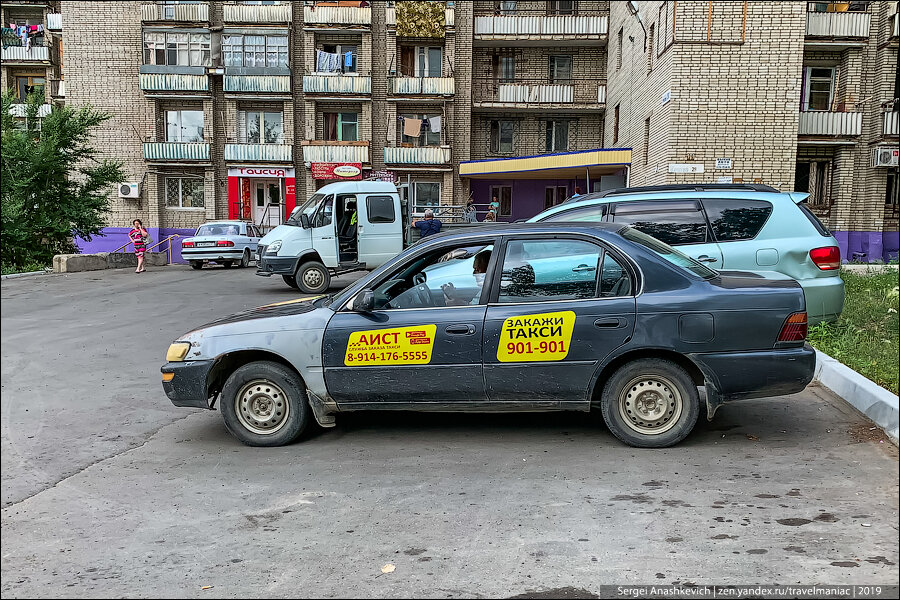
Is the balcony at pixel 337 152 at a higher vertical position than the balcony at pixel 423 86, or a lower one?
lower

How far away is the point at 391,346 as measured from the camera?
5.33m

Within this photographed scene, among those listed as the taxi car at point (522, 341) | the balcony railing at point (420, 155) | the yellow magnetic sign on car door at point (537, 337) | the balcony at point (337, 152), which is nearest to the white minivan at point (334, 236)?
the taxi car at point (522, 341)

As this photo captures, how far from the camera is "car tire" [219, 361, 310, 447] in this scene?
5.48m

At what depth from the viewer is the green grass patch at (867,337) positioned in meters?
6.62

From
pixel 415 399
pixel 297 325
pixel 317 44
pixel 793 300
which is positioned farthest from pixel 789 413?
pixel 317 44

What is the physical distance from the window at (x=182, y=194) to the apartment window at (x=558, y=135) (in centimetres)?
1852

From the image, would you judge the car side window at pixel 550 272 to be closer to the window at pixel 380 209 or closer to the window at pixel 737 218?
the window at pixel 737 218

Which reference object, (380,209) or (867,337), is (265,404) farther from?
(380,209)

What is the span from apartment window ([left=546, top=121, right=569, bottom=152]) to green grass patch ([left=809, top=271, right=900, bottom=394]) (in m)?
29.1

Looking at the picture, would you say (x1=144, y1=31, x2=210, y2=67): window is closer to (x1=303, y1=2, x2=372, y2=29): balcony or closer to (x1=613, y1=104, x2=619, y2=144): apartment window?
(x1=303, y1=2, x2=372, y2=29): balcony

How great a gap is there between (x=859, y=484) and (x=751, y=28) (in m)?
20.0

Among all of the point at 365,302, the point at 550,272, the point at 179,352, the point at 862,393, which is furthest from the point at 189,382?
the point at 862,393

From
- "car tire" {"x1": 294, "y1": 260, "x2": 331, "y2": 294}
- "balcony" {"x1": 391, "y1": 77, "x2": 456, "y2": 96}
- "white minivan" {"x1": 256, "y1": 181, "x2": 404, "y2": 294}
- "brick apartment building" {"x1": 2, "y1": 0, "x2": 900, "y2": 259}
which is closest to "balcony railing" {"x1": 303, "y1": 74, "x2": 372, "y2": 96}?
"brick apartment building" {"x1": 2, "y1": 0, "x2": 900, "y2": 259}

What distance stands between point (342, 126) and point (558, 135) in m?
11.3
